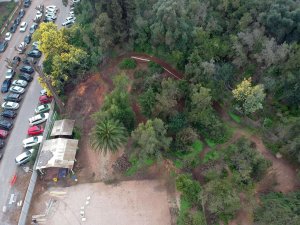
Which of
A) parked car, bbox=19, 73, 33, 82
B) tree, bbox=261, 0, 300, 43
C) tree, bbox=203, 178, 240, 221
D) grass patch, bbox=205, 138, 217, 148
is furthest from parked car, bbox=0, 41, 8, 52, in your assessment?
tree, bbox=203, 178, 240, 221

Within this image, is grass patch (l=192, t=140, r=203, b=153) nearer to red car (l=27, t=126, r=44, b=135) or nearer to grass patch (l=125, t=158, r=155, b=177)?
grass patch (l=125, t=158, r=155, b=177)

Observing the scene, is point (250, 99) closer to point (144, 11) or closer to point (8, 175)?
point (144, 11)

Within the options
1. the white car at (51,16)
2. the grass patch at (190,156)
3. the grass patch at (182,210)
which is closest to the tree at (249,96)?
the grass patch at (190,156)

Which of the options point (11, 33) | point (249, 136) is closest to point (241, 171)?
point (249, 136)

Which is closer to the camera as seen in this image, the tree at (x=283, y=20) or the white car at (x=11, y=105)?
the tree at (x=283, y=20)

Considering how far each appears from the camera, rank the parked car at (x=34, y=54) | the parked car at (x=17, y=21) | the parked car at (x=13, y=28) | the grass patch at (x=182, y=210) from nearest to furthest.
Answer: the grass patch at (x=182, y=210)
the parked car at (x=34, y=54)
the parked car at (x=13, y=28)
the parked car at (x=17, y=21)

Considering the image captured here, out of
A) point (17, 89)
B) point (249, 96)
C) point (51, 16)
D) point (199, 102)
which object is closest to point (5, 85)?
point (17, 89)

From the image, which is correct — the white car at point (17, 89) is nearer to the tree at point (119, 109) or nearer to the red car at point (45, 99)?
the red car at point (45, 99)
